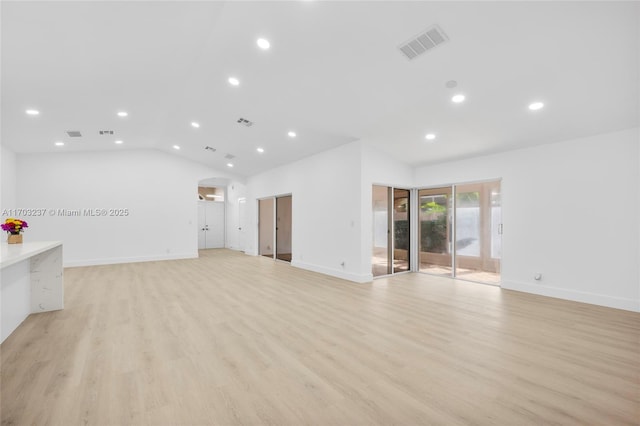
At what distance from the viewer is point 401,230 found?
23.5 ft

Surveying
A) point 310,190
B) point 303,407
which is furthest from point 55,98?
point 303,407

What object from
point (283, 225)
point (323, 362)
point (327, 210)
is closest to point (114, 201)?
point (283, 225)

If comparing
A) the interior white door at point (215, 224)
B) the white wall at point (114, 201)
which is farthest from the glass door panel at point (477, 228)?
the interior white door at point (215, 224)

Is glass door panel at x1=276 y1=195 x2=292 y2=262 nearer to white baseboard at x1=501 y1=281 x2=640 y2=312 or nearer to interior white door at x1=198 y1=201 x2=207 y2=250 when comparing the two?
interior white door at x1=198 y1=201 x2=207 y2=250

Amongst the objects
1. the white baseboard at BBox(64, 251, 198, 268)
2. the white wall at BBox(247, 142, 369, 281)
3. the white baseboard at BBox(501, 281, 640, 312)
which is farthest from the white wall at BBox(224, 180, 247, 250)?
the white baseboard at BBox(501, 281, 640, 312)

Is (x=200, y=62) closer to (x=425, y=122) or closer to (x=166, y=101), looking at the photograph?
→ (x=166, y=101)

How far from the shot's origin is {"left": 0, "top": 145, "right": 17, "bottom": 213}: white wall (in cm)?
697

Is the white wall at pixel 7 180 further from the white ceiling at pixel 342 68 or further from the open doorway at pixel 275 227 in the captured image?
the open doorway at pixel 275 227

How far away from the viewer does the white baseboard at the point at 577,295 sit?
412 cm

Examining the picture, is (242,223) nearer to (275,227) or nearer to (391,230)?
(275,227)

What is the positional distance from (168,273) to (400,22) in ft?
23.9

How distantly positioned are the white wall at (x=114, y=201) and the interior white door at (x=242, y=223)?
2.04 metres

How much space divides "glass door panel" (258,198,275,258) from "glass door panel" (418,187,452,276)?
218 inches

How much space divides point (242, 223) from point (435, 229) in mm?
7930
